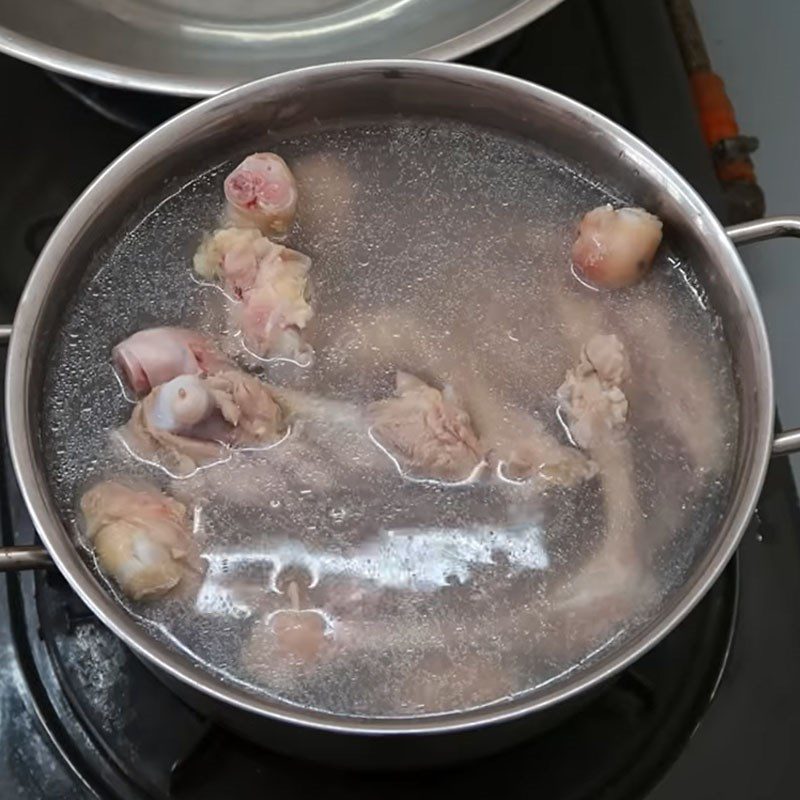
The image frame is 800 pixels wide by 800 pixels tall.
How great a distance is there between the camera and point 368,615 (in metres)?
0.86

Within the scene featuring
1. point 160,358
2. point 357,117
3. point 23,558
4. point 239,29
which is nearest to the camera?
point 23,558

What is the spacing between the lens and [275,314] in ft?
3.10

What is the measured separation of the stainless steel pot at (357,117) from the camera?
0.77 metres

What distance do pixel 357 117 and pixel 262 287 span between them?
0.22 m

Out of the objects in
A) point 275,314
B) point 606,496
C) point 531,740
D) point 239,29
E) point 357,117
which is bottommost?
point 531,740

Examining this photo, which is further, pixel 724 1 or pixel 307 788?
pixel 724 1

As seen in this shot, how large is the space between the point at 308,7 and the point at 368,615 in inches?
34.5

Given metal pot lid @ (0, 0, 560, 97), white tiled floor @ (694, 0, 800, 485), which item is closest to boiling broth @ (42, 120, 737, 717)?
metal pot lid @ (0, 0, 560, 97)

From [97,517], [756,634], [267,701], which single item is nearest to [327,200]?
[97,517]

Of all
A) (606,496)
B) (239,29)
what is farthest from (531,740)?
(239,29)

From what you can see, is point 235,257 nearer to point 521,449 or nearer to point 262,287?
point 262,287

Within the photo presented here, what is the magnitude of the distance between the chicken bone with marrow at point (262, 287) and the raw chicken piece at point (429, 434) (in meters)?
0.10

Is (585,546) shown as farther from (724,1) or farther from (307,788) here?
(724,1)

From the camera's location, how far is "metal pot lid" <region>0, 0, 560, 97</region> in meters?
1.27
